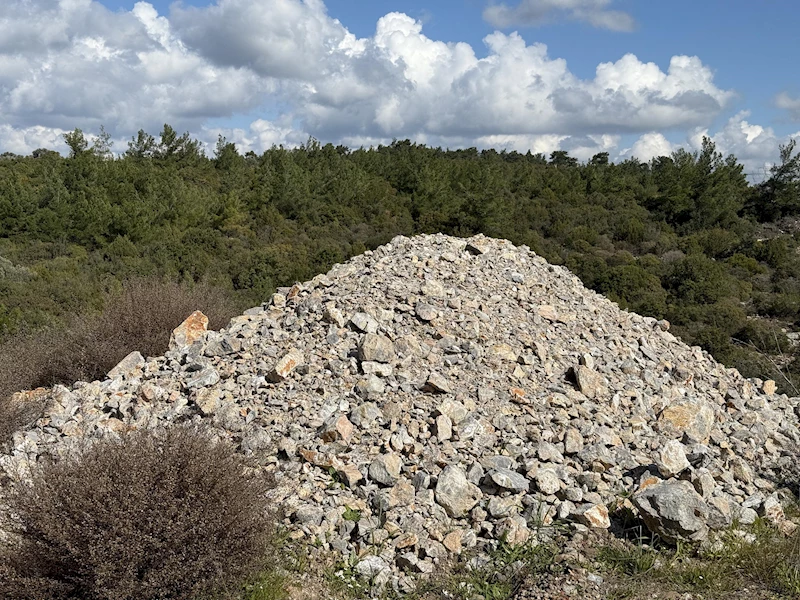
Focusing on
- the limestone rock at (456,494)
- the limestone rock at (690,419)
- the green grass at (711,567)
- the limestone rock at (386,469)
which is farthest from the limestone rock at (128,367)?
the limestone rock at (690,419)

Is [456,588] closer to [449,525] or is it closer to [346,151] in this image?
[449,525]

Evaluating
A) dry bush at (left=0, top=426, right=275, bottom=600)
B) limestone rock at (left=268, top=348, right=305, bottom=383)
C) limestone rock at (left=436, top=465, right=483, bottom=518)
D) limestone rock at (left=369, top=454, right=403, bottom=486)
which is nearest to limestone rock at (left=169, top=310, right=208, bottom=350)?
limestone rock at (left=268, top=348, right=305, bottom=383)

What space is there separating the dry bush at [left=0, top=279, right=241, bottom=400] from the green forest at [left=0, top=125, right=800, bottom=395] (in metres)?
2.32

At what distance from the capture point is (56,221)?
2052 centimetres

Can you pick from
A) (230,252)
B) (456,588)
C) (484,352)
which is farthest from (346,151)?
(456,588)

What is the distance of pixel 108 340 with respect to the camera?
770 cm

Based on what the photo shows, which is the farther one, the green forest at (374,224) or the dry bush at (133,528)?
the green forest at (374,224)

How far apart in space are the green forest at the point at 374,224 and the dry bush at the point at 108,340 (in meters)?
2.32

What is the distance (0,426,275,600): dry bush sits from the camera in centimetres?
312

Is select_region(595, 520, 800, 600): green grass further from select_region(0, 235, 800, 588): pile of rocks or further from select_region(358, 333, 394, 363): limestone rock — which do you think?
select_region(358, 333, 394, 363): limestone rock

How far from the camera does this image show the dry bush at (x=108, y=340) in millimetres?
7461

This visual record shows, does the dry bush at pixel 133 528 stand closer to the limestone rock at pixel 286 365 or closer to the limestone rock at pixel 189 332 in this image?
the limestone rock at pixel 286 365

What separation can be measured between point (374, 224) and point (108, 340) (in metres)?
20.8

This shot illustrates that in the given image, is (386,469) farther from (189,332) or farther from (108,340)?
(108,340)
